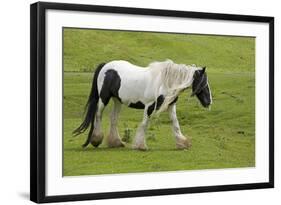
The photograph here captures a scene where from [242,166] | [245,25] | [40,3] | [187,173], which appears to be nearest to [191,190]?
[187,173]

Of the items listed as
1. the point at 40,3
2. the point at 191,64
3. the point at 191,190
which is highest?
the point at 40,3

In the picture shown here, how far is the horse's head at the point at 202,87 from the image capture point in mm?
4039

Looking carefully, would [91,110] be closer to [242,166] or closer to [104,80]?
[104,80]

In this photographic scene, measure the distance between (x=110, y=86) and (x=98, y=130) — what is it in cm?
24

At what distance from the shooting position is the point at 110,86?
388 centimetres

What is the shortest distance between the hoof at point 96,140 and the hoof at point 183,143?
44 cm

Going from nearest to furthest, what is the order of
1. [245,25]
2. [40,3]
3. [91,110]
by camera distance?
[40,3]
[91,110]
[245,25]

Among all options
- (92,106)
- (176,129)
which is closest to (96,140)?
(92,106)

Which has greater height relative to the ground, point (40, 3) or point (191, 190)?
point (40, 3)

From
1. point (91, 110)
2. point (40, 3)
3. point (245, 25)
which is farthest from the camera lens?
point (245, 25)

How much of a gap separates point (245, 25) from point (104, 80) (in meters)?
0.90

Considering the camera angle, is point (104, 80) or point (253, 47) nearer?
point (104, 80)

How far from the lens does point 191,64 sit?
13.3ft

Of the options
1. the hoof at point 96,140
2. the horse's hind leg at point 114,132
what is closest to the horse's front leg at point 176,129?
the horse's hind leg at point 114,132
